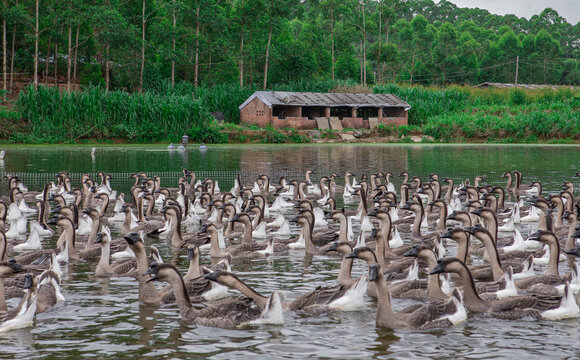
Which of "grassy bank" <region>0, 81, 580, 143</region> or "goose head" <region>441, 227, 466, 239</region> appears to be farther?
"grassy bank" <region>0, 81, 580, 143</region>

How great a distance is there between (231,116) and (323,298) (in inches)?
2163

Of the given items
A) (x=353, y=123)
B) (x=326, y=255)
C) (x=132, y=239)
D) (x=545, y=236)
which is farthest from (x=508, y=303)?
(x=353, y=123)

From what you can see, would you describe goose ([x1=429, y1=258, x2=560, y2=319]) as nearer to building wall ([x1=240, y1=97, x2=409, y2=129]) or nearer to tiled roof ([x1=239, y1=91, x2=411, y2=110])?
building wall ([x1=240, y1=97, x2=409, y2=129])

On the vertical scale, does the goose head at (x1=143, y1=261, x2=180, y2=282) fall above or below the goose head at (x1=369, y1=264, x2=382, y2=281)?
below

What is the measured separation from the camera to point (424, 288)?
10664mm

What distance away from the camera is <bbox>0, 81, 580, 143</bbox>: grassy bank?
49.1 meters

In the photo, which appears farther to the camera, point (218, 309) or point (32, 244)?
point (32, 244)

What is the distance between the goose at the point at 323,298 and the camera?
31.1ft

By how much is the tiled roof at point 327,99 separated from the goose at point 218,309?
5128 centimetres

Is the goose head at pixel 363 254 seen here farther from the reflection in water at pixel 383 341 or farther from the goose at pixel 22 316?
the goose at pixel 22 316

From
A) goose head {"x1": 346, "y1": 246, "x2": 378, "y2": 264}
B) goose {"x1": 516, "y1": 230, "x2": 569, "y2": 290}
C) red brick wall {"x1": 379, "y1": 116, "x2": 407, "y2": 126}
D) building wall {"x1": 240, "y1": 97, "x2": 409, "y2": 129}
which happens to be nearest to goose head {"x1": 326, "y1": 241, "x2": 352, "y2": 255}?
goose head {"x1": 346, "y1": 246, "x2": 378, "y2": 264}

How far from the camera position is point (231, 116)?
64.0 meters

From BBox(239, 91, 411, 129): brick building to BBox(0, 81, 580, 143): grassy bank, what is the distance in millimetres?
1836

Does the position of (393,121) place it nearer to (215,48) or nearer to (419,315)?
(215,48)
